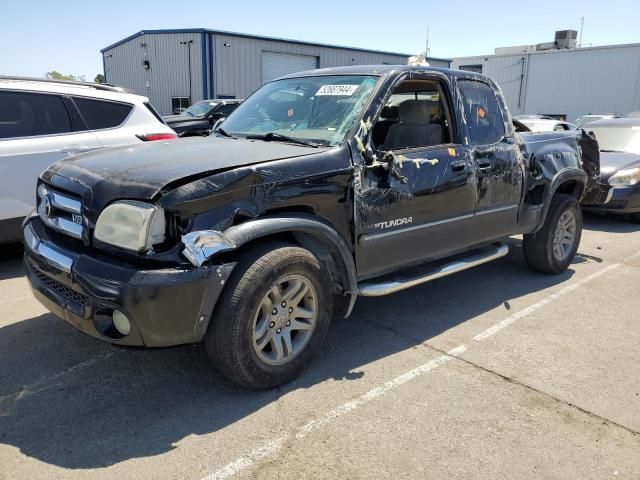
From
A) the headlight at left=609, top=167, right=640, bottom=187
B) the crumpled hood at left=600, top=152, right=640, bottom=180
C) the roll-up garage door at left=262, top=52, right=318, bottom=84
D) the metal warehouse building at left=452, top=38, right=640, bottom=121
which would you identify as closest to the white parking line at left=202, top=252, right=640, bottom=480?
the headlight at left=609, top=167, right=640, bottom=187

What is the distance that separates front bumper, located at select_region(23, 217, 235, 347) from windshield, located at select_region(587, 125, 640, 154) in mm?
8904

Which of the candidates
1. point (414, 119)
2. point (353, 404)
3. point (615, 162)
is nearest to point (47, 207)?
point (353, 404)

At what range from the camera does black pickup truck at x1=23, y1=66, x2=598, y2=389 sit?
9.16 ft

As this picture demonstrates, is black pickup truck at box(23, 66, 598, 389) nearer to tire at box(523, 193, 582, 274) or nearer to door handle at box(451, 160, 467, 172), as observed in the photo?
door handle at box(451, 160, 467, 172)

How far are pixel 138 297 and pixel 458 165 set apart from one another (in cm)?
268

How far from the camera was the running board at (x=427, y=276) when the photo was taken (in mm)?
3748

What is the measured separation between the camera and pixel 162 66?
27.2m

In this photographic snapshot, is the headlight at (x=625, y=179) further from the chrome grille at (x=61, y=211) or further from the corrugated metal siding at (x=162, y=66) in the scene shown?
the corrugated metal siding at (x=162, y=66)

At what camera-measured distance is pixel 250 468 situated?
2576mm

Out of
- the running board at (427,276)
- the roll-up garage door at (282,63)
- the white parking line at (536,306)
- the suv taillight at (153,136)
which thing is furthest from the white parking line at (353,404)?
the roll-up garage door at (282,63)

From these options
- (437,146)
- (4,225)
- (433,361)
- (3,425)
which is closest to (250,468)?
(3,425)

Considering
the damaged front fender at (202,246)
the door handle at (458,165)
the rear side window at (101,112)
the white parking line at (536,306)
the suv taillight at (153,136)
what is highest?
the rear side window at (101,112)

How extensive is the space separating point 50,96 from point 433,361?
4.66 meters

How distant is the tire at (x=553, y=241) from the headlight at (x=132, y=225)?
411 cm
